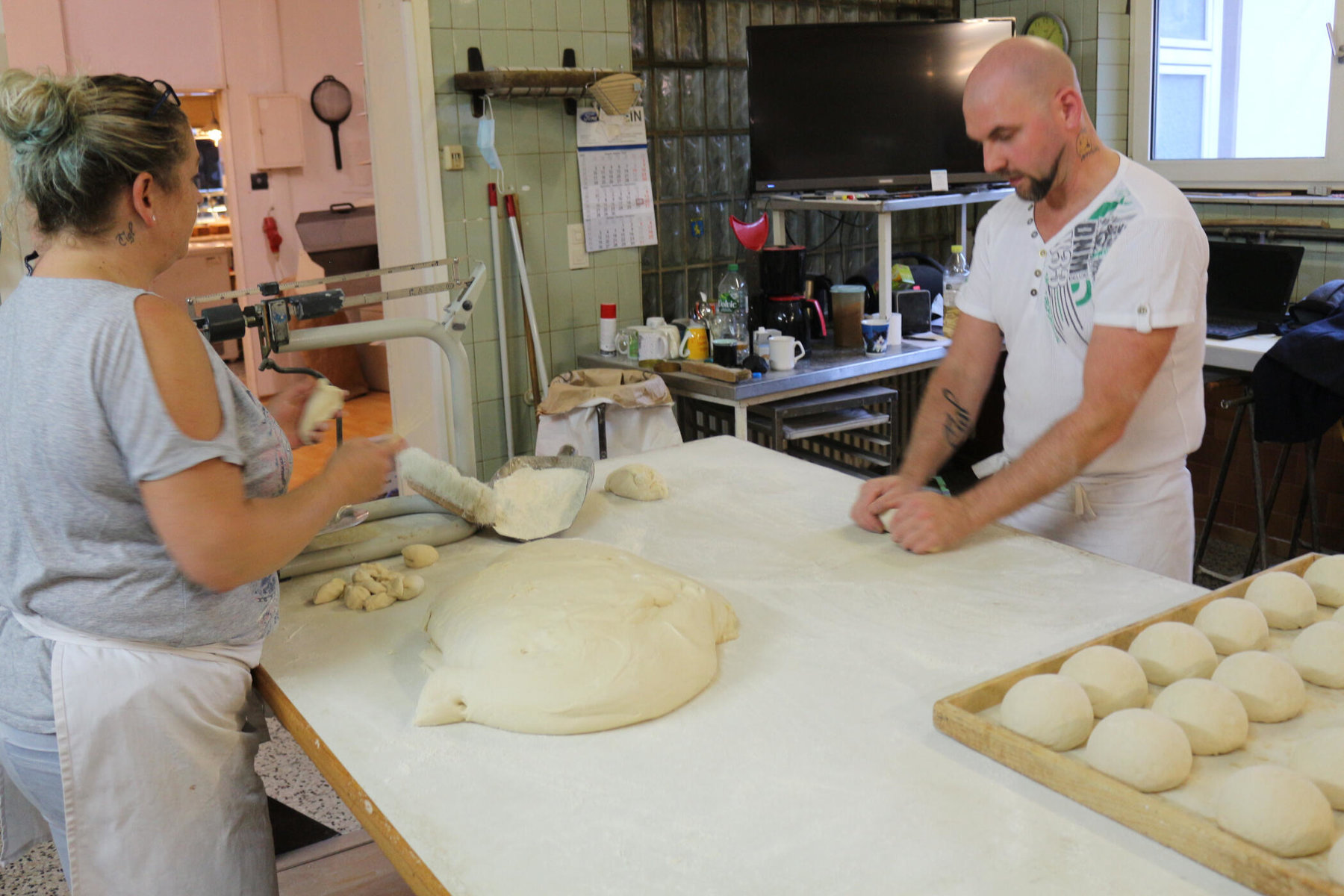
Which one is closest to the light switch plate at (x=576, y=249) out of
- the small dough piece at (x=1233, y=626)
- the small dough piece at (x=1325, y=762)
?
the small dough piece at (x=1233, y=626)

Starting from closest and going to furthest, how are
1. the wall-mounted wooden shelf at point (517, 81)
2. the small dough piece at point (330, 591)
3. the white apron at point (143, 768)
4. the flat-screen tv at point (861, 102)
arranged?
1. the white apron at point (143, 768)
2. the small dough piece at point (330, 591)
3. the wall-mounted wooden shelf at point (517, 81)
4. the flat-screen tv at point (861, 102)

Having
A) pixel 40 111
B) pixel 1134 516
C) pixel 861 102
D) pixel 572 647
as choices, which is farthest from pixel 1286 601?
pixel 861 102

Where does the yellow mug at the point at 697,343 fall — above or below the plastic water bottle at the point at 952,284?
below

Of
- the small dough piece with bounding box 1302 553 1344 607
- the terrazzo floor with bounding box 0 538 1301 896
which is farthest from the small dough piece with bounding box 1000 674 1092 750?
the terrazzo floor with bounding box 0 538 1301 896

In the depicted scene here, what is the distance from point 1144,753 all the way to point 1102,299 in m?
0.86

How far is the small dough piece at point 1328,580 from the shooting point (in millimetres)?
1391

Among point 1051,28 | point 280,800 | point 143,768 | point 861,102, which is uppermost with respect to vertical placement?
point 1051,28

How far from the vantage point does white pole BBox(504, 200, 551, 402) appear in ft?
11.5

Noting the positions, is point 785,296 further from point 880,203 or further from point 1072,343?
point 1072,343

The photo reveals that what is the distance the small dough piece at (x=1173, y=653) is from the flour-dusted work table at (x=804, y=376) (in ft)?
6.74

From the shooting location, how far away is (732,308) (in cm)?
363

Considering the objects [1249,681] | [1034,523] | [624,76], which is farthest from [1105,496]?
[624,76]

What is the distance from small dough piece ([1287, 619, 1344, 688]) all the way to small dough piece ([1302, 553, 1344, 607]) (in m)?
0.16

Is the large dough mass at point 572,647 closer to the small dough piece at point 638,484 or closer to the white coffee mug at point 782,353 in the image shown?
the small dough piece at point 638,484
